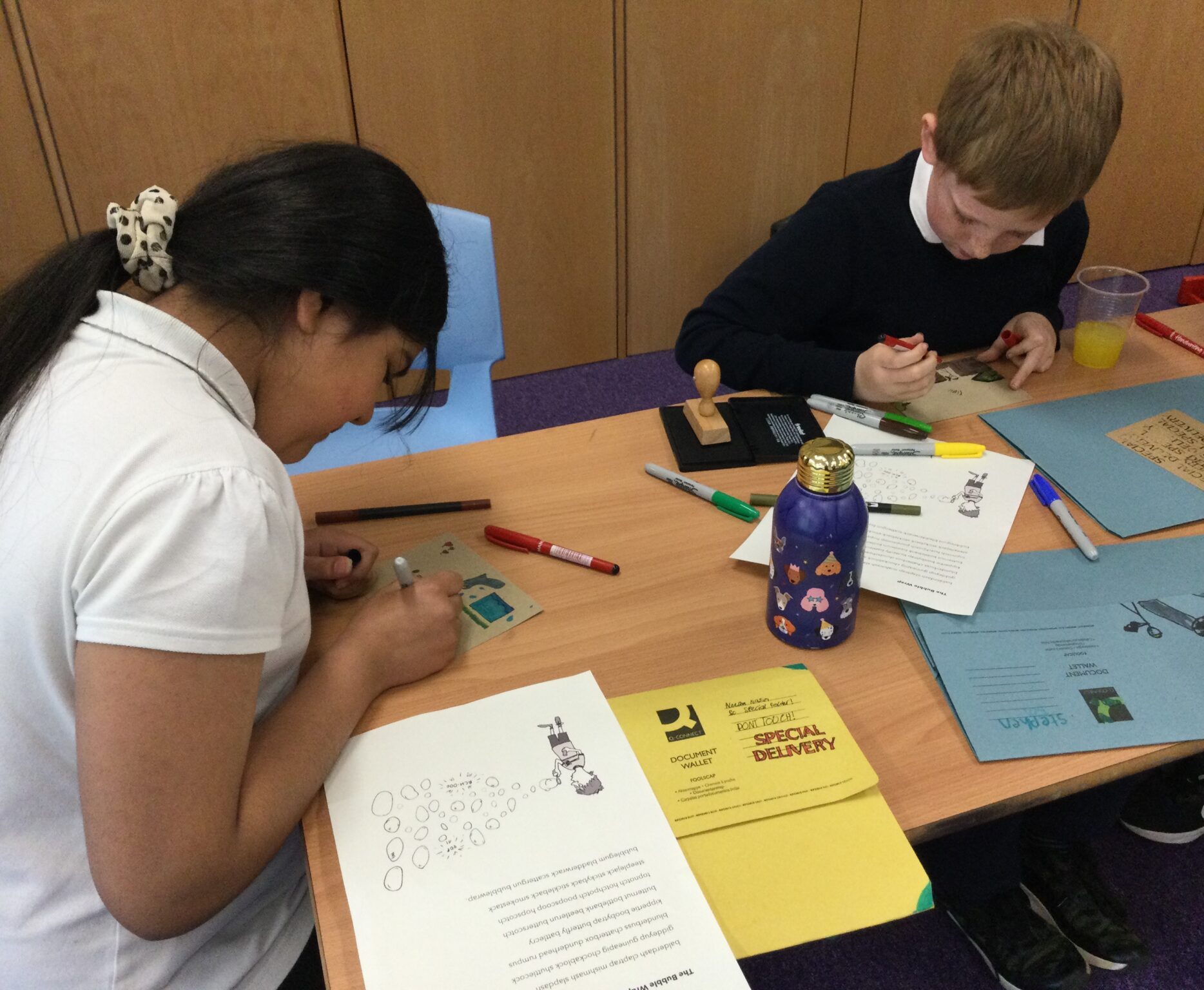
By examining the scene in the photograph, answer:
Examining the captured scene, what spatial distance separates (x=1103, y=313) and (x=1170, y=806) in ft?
2.72

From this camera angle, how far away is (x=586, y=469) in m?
1.12

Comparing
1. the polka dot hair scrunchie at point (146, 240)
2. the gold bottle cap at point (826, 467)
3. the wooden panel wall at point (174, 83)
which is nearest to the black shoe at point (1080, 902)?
the gold bottle cap at point (826, 467)

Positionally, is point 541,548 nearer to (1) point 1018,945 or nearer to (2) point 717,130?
(1) point 1018,945

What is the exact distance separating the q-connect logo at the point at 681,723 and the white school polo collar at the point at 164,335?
435 millimetres

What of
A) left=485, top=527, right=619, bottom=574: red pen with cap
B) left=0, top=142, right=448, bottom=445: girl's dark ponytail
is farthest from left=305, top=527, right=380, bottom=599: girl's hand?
left=0, top=142, right=448, bottom=445: girl's dark ponytail

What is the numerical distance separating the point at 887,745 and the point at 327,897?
1.50ft

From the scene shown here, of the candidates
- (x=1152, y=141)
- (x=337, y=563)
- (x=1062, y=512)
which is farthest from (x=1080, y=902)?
(x=1152, y=141)

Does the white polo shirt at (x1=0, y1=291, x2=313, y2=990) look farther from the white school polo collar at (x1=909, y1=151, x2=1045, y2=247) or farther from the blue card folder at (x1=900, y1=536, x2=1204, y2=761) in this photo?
the white school polo collar at (x1=909, y1=151, x2=1045, y2=247)

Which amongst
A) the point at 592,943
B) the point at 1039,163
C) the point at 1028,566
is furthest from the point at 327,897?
the point at 1039,163

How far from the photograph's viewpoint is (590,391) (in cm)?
287

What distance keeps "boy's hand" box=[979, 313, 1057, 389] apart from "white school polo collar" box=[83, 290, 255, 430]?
3.51ft

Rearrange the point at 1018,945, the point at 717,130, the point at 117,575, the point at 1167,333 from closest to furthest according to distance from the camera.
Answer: the point at 117,575 → the point at 1018,945 → the point at 1167,333 → the point at 717,130

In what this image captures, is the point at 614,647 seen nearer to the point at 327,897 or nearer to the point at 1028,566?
the point at 327,897

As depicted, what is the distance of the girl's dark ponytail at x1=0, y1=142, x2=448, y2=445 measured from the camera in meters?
0.73
